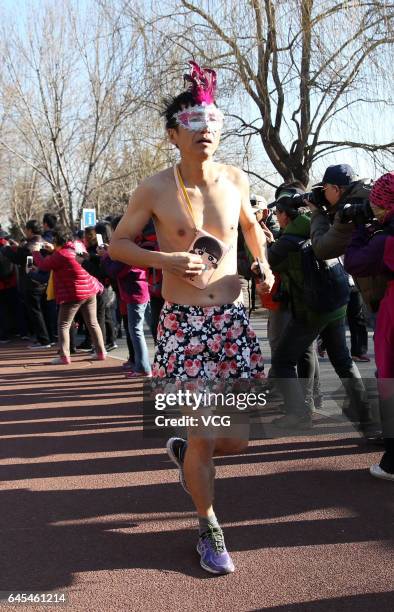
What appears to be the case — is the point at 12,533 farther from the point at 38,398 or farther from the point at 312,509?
the point at 38,398

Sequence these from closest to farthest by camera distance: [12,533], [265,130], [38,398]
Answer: [12,533] → [38,398] → [265,130]

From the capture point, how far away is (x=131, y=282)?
26.8 feet

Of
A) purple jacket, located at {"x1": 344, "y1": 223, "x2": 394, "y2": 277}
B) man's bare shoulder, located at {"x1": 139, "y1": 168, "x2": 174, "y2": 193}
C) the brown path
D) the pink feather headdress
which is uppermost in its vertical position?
the pink feather headdress

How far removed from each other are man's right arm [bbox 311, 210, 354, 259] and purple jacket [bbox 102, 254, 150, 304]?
3432mm

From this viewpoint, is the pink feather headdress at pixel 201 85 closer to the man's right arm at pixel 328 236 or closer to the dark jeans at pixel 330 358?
the man's right arm at pixel 328 236

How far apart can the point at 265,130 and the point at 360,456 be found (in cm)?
1039

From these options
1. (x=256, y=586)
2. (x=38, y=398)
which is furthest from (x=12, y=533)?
(x=38, y=398)

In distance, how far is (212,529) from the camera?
10.9 ft

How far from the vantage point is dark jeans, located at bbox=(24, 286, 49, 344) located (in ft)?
39.4

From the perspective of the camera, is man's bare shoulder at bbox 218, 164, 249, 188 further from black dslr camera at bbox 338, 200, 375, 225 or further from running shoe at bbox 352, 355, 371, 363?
running shoe at bbox 352, 355, 371, 363

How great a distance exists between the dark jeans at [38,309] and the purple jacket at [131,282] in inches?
160

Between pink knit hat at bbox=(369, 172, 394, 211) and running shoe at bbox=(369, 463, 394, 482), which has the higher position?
pink knit hat at bbox=(369, 172, 394, 211)

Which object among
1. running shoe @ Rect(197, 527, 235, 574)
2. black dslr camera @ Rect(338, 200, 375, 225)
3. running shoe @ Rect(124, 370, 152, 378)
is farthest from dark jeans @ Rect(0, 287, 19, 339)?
running shoe @ Rect(197, 527, 235, 574)

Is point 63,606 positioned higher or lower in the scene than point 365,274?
lower
